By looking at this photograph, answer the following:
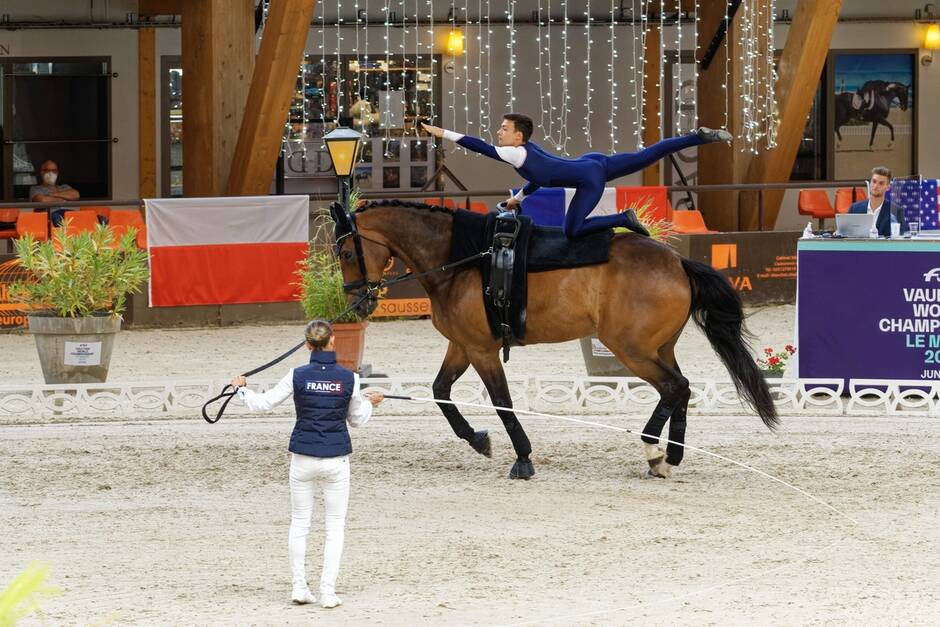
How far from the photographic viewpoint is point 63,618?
6.10 m

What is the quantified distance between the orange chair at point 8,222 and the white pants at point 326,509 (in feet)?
35.0

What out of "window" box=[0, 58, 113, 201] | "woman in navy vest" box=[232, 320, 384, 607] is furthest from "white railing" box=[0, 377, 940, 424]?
"window" box=[0, 58, 113, 201]

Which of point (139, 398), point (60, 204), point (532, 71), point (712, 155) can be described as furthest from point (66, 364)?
point (532, 71)

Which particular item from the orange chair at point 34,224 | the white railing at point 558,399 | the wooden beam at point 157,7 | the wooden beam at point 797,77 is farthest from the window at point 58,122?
the white railing at point 558,399

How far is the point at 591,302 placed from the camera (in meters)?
9.03

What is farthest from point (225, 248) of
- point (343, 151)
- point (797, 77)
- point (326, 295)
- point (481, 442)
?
point (481, 442)

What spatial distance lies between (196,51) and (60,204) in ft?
6.94

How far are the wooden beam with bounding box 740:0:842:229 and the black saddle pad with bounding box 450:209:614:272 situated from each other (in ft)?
27.6

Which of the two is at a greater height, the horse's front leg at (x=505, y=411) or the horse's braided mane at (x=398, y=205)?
the horse's braided mane at (x=398, y=205)

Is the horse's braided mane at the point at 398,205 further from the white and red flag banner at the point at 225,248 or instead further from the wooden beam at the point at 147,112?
Answer: the wooden beam at the point at 147,112

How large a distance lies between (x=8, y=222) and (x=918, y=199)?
30.2ft

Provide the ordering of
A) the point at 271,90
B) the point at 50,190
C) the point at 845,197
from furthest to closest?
1. the point at 845,197
2. the point at 50,190
3. the point at 271,90

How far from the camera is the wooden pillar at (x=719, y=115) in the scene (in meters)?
17.9

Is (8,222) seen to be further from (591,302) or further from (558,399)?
(591,302)
